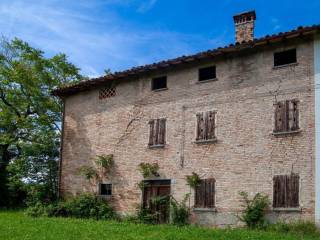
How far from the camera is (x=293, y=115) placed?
17.9 meters

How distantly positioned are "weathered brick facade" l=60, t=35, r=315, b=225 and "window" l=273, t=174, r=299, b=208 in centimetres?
18

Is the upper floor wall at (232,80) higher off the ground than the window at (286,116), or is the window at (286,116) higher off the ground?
the upper floor wall at (232,80)

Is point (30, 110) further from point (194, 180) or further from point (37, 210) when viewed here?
point (194, 180)

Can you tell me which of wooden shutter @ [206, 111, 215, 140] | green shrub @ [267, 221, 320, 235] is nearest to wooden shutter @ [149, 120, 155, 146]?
wooden shutter @ [206, 111, 215, 140]

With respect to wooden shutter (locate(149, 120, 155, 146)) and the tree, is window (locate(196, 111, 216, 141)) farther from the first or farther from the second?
the tree

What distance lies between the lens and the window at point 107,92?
79.5ft

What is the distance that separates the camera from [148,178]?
2161 centimetres

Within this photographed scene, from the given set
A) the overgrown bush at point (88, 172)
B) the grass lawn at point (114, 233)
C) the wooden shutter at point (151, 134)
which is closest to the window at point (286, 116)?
the grass lawn at point (114, 233)

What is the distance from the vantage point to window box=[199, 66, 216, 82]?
20672 mm

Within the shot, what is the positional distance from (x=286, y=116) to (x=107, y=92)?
32.7 feet

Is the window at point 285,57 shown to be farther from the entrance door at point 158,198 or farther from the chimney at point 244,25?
the entrance door at point 158,198

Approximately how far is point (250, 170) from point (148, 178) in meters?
5.09

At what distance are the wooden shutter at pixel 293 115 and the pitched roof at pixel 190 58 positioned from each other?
2.53 m

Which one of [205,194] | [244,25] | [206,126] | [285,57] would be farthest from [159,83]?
[285,57]
